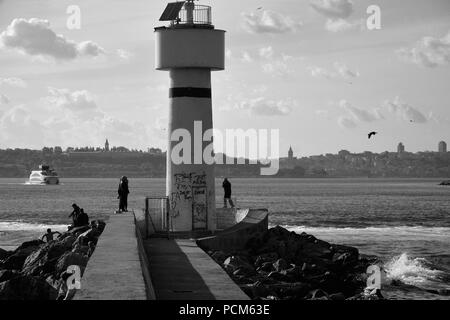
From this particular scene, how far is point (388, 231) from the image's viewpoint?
4866cm

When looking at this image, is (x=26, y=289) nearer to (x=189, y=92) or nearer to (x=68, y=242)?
(x=68, y=242)

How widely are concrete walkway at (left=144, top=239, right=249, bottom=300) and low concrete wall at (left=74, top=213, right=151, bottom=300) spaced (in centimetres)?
64

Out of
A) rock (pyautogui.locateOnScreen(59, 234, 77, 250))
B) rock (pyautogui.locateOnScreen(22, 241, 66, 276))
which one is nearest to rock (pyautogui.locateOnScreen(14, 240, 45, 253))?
rock (pyautogui.locateOnScreen(59, 234, 77, 250))

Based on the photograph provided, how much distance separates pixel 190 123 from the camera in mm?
23938

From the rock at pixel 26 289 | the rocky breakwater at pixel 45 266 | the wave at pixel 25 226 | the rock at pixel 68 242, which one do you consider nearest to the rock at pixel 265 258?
the rocky breakwater at pixel 45 266

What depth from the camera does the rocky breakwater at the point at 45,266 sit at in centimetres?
1480

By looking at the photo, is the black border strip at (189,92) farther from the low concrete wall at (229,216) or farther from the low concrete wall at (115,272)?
the low concrete wall at (115,272)

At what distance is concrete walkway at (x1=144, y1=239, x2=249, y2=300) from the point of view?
14578 mm

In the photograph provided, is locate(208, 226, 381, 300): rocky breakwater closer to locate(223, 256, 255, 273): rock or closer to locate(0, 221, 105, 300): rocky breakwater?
locate(223, 256, 255, 273): rock

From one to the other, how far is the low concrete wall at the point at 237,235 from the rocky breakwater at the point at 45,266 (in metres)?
2.84

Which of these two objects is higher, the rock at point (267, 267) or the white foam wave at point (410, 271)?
the rock at point (267, 267)

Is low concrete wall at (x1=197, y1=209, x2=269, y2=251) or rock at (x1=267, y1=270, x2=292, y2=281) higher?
low concrete wall at (x1=197, y1=209, x2=269, y2=251)
